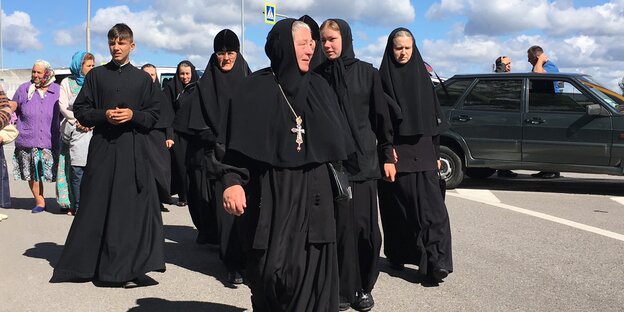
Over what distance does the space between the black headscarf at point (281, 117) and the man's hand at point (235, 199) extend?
0.58 feet

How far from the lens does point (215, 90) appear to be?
6.05 meters

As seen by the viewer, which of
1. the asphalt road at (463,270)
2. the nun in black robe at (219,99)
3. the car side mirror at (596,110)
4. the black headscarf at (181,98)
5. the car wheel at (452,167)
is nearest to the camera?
the asphalt road at (463,270)

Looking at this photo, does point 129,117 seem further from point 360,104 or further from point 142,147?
point 360,104

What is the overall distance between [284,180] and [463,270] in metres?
2.99

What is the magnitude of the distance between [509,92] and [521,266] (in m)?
5.12

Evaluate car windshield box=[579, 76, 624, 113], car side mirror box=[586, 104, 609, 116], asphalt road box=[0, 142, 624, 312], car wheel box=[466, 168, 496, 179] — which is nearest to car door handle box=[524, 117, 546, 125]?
car side mirror box=[586, 104, 609, 116]

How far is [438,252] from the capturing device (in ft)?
18.4

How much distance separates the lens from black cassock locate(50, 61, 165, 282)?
5602 millimetres

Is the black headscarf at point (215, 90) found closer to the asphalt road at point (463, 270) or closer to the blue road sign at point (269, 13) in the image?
the asphalt road at point (463, 270)

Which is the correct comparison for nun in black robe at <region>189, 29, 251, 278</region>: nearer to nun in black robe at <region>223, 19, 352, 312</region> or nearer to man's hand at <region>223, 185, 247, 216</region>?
nun in black robe at <region>223, 19, 352, 312</region>

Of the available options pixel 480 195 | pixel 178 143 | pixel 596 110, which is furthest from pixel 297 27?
pixel 480 195

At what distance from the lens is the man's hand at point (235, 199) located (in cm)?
354

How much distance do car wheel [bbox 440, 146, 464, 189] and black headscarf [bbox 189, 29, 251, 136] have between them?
5889 mm

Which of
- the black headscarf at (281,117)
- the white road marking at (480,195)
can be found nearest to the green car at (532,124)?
the white road marking at (480,195)
